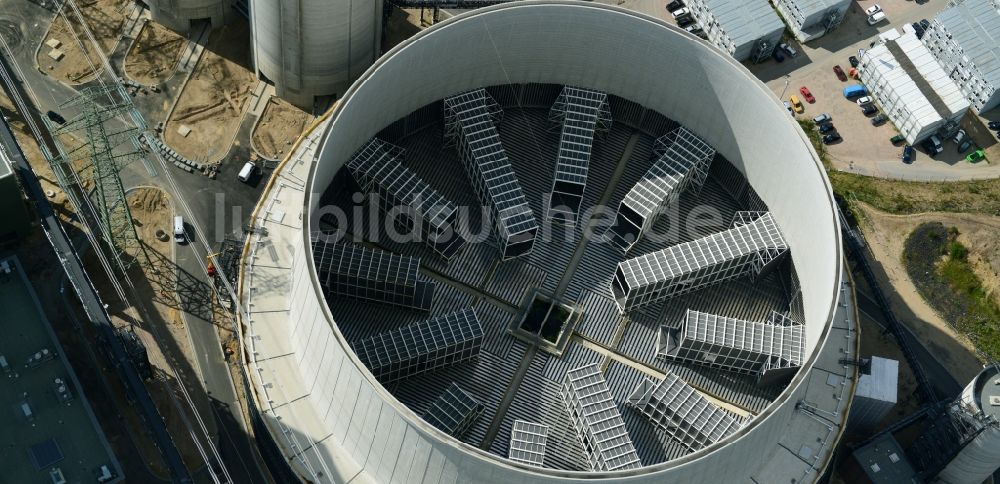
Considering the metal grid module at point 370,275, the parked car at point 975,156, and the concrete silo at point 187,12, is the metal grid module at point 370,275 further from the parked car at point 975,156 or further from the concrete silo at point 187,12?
the parked car at point 975,156

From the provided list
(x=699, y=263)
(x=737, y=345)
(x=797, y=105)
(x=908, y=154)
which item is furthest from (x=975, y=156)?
(x=737, y=345)

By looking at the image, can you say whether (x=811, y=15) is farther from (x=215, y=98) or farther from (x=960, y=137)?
(x=215, y=98)

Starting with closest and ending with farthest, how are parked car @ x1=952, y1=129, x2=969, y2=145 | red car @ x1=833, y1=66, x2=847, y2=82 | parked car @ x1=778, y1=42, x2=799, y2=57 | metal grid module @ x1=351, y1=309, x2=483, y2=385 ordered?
metal grid module @ x1=351, y1=309, x2=483, y2=385, parked car @ x1=952, y1=129, x2=969, y2=145, red car @ x1=833, y1=66, x2=847, y2=82, parked car @ x1=778, y1=42, x2=799, y2=57

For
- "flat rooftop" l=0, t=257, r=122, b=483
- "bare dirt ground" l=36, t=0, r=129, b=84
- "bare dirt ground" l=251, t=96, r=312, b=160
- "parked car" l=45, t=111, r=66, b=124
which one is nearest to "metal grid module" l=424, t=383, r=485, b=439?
"flat rooftop" l=0, t=257, r=122, b=483

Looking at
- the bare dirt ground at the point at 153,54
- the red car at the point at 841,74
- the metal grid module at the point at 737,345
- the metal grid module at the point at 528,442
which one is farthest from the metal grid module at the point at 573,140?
the bare dirt ground at the point at 153,54

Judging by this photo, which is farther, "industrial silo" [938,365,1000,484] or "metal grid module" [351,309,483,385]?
"industrial silo" [938,365,1000,484]

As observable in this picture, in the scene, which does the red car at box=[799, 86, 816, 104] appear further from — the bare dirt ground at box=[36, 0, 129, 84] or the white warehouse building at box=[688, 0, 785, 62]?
the bare dirt ground at box=[36, 0, 129, 84]

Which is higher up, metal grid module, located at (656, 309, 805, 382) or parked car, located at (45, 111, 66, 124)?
parked car, located at (45, 111, 66, 124)

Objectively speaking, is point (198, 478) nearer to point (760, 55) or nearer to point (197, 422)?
point (197, 422)
